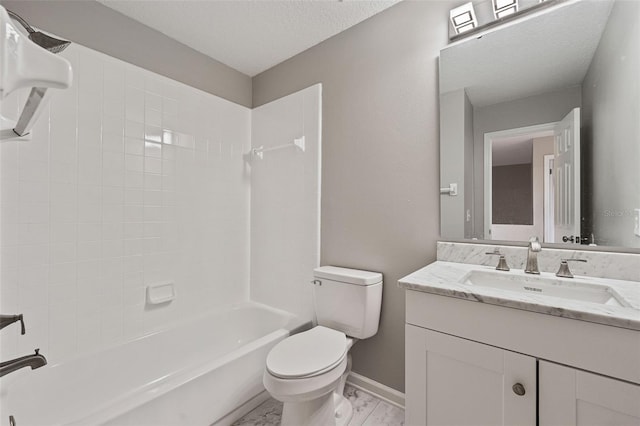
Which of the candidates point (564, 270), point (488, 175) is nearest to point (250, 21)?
→ point (488, 175)

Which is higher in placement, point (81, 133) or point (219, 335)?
point (81, 133)

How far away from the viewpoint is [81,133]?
5.22ft

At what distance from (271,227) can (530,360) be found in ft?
5.95

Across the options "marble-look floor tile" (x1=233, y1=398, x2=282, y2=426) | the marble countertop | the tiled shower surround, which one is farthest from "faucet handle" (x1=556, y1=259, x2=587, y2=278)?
the tiled shower surround

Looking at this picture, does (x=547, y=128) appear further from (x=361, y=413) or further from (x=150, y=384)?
(x=150, y=384)

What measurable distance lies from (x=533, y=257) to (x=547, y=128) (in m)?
0.58

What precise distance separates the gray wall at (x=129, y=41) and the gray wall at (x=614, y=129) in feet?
7.47

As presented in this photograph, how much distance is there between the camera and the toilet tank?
5.40 ft

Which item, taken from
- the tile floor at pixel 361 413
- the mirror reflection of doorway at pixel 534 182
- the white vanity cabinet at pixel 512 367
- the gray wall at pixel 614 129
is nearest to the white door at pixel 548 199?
the mirror reflection of doorway at pixel 534 182

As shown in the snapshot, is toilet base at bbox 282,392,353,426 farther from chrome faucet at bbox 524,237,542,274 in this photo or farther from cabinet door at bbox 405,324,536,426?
chrome faucet at bbox 524,237,542,274

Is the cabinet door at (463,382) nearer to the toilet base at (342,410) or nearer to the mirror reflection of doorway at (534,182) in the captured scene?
the toilet base at (342,410)

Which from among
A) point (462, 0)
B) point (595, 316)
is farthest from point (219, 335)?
point (462, 0)

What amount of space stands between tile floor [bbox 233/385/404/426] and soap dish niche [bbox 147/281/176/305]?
89 cm

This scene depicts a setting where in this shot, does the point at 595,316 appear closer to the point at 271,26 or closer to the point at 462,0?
the point at 462,0
